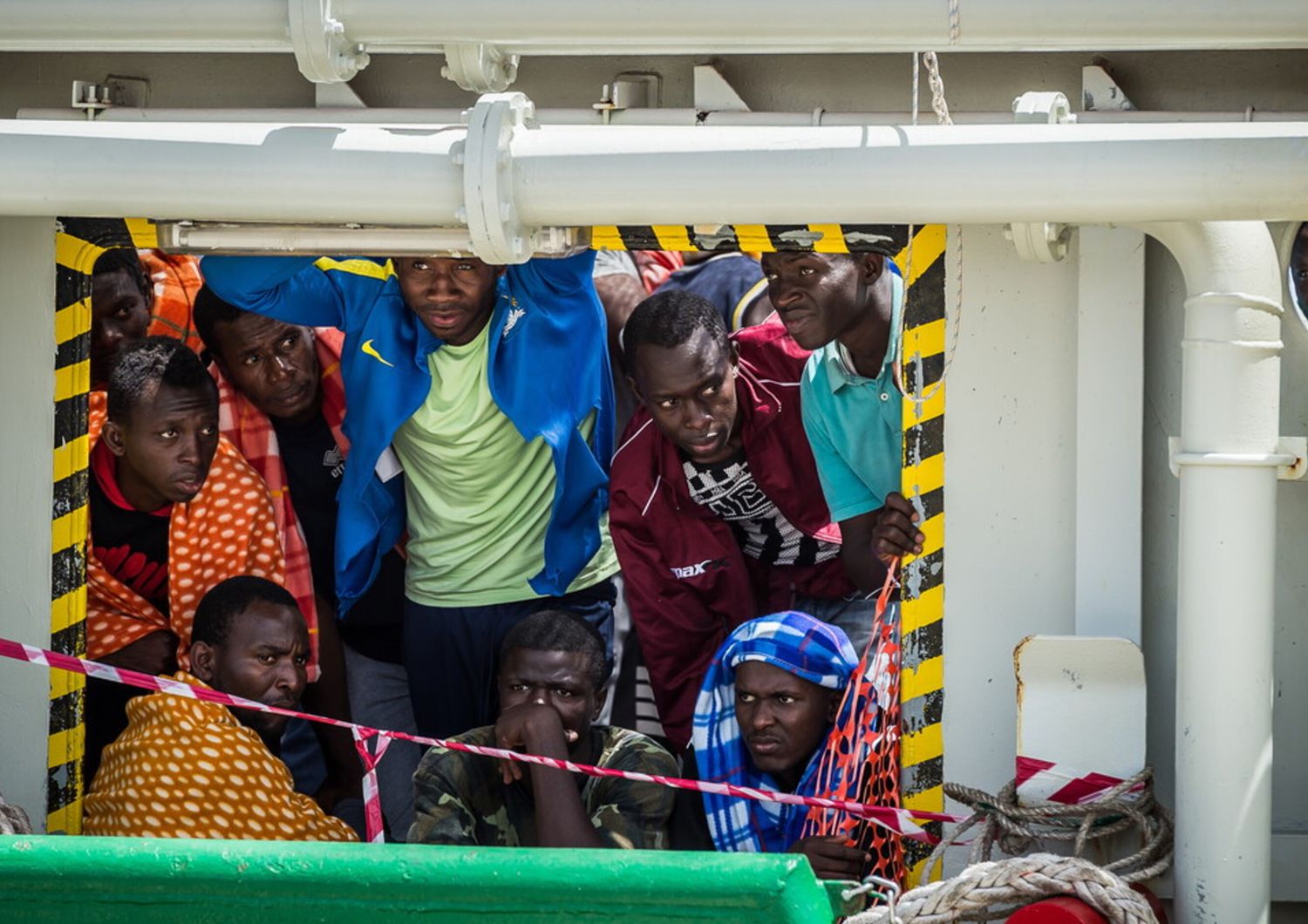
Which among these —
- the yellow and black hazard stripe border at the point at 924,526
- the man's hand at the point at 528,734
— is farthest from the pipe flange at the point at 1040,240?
the man's hand at the point at 528,734

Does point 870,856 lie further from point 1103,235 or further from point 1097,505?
point 1103,235

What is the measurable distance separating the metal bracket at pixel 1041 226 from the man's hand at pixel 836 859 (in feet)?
4.22

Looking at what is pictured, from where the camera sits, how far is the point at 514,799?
4.50 m

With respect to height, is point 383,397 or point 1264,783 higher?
point 383,397

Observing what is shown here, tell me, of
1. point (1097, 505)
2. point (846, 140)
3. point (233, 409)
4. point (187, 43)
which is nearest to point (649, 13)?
point (846, 140)

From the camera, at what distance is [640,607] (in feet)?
17.0

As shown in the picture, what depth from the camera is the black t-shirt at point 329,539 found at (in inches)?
215

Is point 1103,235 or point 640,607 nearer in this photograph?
point 1103,235

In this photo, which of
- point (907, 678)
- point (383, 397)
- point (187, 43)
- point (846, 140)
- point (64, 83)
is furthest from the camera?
point (383, 397)

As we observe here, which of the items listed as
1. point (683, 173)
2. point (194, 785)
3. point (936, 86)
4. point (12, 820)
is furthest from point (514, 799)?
point (936, 86)

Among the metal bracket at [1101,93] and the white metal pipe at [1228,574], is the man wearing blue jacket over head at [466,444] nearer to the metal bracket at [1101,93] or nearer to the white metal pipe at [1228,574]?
the metal bracket at [1101,93]

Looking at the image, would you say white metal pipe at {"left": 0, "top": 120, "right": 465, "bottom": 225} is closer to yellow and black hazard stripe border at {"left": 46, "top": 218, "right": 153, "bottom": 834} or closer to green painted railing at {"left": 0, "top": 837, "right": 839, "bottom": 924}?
yellow and black hazard stripe border at {"left": 46, "top": 218, "right": 153, "bottom": 834}

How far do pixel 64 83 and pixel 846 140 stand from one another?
193 cm

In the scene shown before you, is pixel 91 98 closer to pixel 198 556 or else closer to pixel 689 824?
pixel 198 556
